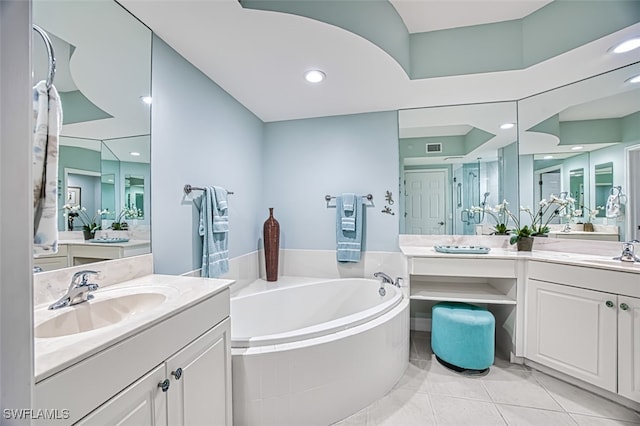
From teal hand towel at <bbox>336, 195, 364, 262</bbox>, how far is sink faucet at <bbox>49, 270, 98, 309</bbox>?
6.63 feet

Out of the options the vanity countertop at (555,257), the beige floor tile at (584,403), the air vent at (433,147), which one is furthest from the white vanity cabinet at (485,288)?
the air vent at (433,147)

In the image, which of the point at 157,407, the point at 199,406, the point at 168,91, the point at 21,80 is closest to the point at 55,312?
the point at 157,407

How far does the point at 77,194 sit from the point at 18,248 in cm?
109

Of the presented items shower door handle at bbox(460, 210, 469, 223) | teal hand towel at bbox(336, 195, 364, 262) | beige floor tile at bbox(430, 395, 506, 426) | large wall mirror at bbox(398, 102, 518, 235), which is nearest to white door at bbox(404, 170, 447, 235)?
large wall mirror at bbox(398, 102, 518, 235)

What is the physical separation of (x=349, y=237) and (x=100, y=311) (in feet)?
6.75

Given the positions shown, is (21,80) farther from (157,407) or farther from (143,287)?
(143,287)

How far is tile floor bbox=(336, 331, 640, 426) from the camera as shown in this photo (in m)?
1.62

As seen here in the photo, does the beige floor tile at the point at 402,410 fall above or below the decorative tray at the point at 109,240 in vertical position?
below

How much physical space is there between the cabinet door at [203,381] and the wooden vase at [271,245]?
1453 millimetres

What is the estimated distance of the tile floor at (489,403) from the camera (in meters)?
1.62

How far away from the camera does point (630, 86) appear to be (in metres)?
1.98

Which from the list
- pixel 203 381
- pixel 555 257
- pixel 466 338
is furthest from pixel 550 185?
pixel 203 381

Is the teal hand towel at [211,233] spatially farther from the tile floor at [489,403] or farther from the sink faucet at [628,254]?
the sink faucet at [628,254]

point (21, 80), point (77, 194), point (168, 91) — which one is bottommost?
point (77, 194)
